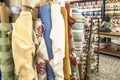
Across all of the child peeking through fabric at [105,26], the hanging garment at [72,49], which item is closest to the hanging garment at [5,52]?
the hanging garment at [72,49]

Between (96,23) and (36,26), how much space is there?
106 inches

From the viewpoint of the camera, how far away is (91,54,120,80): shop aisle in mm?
3592

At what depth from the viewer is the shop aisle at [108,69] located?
3.59 m

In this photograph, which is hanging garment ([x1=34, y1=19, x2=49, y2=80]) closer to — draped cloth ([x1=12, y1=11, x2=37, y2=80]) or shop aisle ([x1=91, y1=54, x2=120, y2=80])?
draped cloth ([x1=12, y1=11, x2=37, y2=80])

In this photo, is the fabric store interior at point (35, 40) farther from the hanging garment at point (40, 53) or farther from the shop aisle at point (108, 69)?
the shop aisle at point (108, 69)

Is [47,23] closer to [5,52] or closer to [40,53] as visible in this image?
[40,53]

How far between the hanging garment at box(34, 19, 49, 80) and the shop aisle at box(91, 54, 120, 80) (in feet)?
8.70

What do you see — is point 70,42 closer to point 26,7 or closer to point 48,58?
point 48,58

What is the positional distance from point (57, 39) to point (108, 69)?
3.32 m

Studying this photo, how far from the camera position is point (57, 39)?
41.1 inches

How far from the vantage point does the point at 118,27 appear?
213 inches

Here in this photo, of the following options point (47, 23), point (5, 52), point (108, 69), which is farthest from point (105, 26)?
point (5, 52)

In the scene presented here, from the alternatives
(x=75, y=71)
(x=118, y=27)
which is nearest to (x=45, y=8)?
(x=75, y=71)

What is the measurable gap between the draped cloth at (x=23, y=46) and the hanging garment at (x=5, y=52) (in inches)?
2.8
